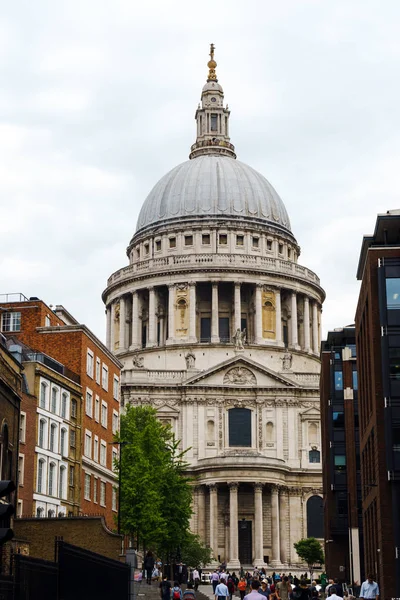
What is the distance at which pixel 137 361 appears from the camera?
122188 mm

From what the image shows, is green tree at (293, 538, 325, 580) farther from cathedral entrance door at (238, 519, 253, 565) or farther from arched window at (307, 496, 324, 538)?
arched window at (307, 496, 324, 538)

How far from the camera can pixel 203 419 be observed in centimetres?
11600

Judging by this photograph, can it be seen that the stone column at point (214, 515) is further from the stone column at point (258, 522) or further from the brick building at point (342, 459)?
the brick building at point (342, 459)

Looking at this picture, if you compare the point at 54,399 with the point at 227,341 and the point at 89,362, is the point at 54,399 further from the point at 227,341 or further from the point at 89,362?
the point at 227,341

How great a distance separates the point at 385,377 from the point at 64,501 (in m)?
23.4

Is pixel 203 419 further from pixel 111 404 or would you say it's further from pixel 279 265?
pixel 111 404

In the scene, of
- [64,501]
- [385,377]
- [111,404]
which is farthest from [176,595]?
[111,404]

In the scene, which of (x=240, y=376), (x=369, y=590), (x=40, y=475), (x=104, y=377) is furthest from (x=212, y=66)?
(x=369, y=590)

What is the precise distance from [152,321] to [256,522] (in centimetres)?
3177

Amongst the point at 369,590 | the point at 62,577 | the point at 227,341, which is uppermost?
the point at 227,341

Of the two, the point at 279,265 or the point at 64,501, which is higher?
the point at 279,265

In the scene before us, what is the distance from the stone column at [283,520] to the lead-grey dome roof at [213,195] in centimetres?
4029

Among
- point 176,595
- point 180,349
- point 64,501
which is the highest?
point 180,349

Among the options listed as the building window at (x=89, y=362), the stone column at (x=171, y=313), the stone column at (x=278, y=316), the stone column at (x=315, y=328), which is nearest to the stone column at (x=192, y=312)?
the stone column at (x=171, y=313)
